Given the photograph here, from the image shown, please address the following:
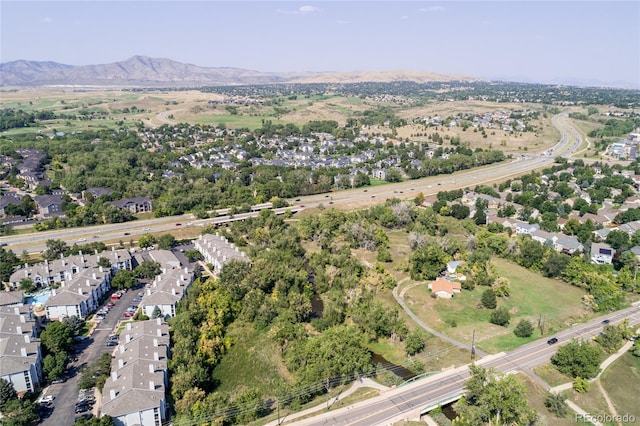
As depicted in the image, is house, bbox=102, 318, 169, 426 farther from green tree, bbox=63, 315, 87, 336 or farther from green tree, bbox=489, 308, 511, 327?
green tree, bbox=489, 308, 511, 327

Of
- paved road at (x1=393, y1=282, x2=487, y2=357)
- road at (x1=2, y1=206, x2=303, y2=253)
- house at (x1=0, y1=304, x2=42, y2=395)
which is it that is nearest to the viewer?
house at (x1=0, y1=304, x2=42, y2=395)

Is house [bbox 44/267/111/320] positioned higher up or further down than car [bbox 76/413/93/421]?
higher up

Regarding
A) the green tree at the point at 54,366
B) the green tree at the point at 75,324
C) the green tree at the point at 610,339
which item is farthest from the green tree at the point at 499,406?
the green tree at the point at 75,324

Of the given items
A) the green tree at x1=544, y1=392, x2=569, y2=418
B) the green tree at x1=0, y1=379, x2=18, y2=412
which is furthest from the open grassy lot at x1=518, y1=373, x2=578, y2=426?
the green tree at x1=0, y1=379, x2=18, y2=412

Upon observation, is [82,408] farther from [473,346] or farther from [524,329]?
[524,329]

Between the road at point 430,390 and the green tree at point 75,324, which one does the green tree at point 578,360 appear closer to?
the road at point 430,390

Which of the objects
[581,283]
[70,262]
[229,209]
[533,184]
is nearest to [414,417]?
[581,283]

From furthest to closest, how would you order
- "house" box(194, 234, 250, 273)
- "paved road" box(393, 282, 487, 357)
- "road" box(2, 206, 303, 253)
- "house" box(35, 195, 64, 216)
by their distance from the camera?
"house" box(35, 195, 64, 216) → "road" box(2, 206, 303, 253) → "house" box(194, 234, 250, 273) → "paved road" box(393, 282, 487, 357)
